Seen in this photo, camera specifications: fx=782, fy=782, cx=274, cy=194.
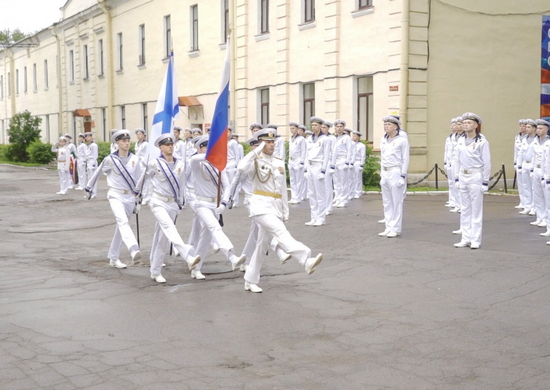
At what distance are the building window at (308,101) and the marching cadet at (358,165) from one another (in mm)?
5618

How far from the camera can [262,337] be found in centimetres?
676

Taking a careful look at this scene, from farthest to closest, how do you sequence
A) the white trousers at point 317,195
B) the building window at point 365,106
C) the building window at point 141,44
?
the building window at point 141,44 < the building window at point 365,106 < the white trousers at point 317,195

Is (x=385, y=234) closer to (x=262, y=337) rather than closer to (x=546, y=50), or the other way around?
(x=262, y=337)

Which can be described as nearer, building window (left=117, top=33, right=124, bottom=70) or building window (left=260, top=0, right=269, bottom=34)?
building window (left=260, top=0, right=269, bottom=34)

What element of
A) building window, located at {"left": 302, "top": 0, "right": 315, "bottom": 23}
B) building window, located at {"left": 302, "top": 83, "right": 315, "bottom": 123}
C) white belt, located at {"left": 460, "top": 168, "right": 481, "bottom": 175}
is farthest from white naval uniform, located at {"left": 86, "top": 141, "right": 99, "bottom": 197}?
white belt, located at {"left": 460, "top": 168, "right": 481, "bottom": 175}

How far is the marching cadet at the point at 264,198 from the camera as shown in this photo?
8656 millimetres

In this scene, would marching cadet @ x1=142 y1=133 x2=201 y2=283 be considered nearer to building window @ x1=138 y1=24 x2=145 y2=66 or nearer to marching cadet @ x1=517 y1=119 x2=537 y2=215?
marching cadet @ x1=517 y1=119 x2=537 y2=215

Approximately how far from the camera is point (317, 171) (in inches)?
622

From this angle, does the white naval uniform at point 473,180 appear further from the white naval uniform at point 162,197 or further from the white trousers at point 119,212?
the white trousers at point 119,212

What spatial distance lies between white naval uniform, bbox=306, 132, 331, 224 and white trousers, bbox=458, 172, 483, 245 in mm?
3664

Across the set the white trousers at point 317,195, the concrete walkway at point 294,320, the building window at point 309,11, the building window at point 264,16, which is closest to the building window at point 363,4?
the building window at point 309,11

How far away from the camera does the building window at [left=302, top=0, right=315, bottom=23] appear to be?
2636 cm

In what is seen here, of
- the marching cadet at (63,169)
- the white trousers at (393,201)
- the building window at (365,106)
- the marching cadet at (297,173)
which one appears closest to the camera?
the white trousers at (393,201)

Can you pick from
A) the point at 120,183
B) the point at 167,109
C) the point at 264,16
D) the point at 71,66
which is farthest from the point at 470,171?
the point at 71,66
